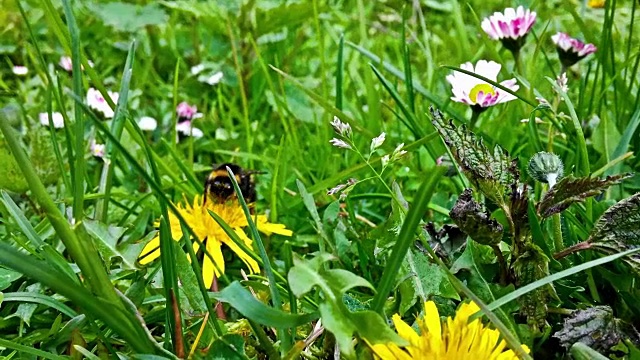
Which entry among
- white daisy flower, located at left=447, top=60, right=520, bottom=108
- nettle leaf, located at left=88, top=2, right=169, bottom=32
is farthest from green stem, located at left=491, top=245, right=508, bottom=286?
nettle leaf, located at left=88, top=2, right=169, bottom=32

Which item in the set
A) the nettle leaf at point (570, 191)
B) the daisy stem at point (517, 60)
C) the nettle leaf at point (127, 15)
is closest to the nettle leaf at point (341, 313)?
the nettle leaf at point (570, 191)

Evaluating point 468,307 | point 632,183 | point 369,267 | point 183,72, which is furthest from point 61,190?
point 632,183

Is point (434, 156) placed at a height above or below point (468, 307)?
below

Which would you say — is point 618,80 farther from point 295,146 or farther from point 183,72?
point 183,72

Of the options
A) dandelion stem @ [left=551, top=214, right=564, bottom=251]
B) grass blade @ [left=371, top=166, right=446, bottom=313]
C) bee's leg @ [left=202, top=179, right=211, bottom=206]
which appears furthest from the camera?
bee's leg @ [left=202, top=179, right=211, bottom=206]

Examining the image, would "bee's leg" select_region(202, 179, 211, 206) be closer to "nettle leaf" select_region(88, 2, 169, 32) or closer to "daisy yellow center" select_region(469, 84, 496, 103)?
"daisy yellow center" select_region(469, 84, 496, 103)

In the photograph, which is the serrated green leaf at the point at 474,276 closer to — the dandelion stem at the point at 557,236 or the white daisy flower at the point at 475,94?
the dandelion stem at the point at 557,236
